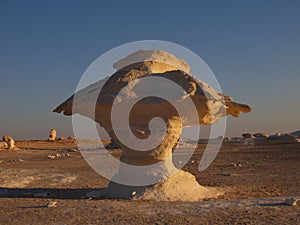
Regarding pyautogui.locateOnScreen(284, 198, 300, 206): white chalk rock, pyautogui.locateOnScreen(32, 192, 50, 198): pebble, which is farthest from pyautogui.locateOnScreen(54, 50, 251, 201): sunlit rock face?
pyautogui.locateOnScreen(284, 198, 300, 206): white chalk rock

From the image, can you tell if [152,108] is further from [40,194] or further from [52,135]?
[52,135]

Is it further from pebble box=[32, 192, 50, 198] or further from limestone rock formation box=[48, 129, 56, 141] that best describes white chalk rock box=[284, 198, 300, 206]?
limestone rock formation box=[48, 129, 56, 141]

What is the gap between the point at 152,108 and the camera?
386 inches

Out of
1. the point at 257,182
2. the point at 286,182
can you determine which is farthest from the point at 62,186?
the point at 286,182

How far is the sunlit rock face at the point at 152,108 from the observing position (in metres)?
9.45

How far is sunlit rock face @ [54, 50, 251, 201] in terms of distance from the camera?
9.45m

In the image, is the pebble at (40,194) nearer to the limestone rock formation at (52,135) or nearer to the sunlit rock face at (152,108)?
the sunlit rock face at (152,108)

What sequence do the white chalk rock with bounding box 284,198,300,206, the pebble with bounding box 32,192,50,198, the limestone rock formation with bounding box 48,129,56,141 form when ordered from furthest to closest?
the limestone rock formation with bounding box 48,129,56,141 < the pebble with bounding box 32,192,50,198 < the white chalk rock with bounding box 284,198,300,206

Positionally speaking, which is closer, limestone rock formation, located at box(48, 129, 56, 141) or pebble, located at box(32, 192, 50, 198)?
pebble, located at box(32, 192, 50, 198)

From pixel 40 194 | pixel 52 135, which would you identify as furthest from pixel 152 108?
pixel 52 135

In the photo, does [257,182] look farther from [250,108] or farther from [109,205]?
[109,205]

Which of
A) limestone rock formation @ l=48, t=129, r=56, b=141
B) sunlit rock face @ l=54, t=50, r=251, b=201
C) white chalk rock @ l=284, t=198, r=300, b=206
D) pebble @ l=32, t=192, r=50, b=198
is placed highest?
sunlit rock face @ l=54, t=50, r=251, b=201

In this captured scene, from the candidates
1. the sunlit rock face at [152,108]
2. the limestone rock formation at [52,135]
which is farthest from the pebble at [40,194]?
the limestone rock formation at [52,135]

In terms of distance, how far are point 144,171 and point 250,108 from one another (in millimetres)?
3070
